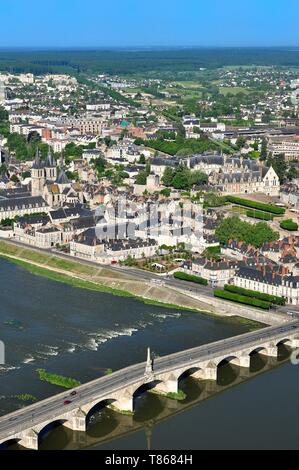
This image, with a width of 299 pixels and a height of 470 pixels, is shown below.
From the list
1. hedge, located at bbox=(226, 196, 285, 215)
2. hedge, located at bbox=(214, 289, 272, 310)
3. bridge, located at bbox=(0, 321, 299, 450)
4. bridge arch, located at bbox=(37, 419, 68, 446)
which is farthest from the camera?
hedge, located at bbox=(226, 196, 285, 215)

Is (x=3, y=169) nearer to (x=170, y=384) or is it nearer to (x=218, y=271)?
(x=218, y=271)

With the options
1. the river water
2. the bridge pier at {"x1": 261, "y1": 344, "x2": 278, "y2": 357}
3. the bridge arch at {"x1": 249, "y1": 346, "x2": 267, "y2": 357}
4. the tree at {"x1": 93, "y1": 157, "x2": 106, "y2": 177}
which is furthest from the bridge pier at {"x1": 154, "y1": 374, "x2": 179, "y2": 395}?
the tree at {"x1": 93, "y1": 157, "x2": 106, "y2": 177}

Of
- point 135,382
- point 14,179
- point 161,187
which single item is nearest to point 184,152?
point 161,187

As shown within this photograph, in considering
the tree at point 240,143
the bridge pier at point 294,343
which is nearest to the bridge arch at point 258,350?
the bridge pier at point 294,343

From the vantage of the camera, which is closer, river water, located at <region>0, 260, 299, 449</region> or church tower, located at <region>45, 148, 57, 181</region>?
river water, located at <region>0, 260, 299, 449</region>

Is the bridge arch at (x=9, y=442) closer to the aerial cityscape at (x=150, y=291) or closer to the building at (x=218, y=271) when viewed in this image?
the aerial cityscape at (x=150, y=291)

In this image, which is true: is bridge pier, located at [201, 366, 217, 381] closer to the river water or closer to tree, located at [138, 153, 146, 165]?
the river water

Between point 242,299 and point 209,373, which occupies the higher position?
point 242,299
